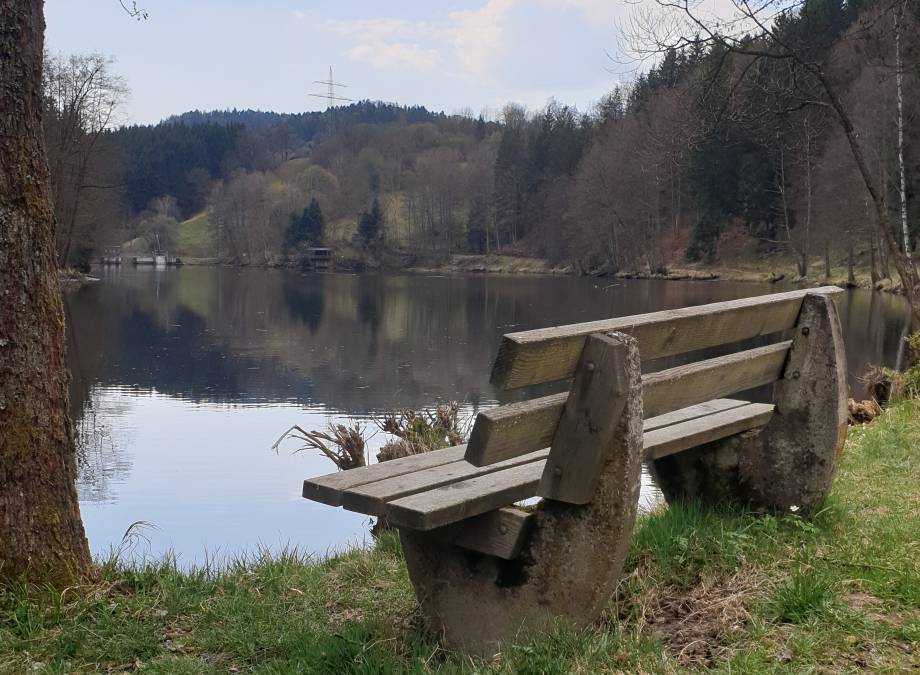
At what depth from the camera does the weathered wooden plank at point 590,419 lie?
3.21m

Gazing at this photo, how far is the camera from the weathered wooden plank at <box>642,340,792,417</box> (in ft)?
12.1

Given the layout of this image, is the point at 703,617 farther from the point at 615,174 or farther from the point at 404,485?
the point at 615,174

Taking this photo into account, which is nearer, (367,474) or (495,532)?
(495,532)

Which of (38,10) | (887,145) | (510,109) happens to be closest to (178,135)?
(510,109)

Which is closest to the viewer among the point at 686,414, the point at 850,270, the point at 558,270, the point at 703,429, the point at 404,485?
the point at 404,485

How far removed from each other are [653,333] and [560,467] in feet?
2.04

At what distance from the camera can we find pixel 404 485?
358 cm

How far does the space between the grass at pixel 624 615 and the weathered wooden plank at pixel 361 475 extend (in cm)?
59

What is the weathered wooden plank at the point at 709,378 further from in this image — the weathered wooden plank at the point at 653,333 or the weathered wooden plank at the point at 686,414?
the weathered wooden plank at the point at 686,414

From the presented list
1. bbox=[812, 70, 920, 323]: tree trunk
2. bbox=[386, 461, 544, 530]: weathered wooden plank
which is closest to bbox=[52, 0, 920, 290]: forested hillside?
bbox=[812, 70, 920, 323]: tree trunk

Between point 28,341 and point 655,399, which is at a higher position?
point 28,341

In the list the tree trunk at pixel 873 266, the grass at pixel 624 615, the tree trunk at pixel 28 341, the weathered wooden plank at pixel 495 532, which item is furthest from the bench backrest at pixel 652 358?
the tree trunk at pixel 873 266

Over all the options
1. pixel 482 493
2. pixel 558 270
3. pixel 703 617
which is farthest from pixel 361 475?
pixel 558 270

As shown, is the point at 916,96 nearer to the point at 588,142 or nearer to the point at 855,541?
the point at 855,541
